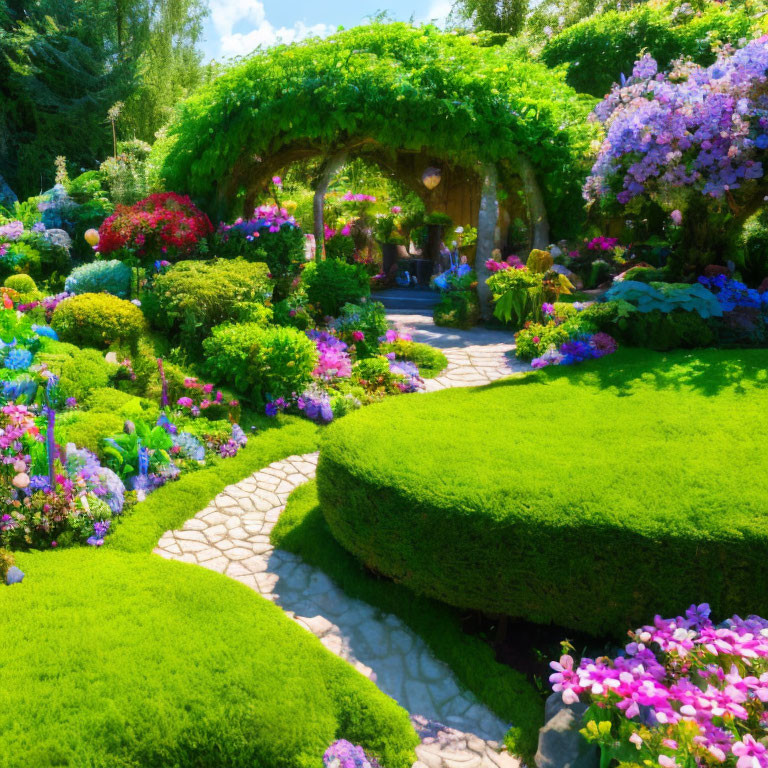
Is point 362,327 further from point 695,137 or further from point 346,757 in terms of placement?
point 346,757

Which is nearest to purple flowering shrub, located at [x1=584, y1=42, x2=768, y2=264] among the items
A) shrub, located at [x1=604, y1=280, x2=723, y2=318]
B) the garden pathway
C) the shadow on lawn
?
shrub, located at [x1=604, y1=280, x2=723, y2=318]

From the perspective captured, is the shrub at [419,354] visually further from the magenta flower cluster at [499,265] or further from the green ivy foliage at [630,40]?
the green ivy foliage at [630,40]

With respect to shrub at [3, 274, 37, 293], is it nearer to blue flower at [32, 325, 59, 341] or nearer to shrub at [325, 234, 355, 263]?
blue flower at [32, 325, 59, 341]

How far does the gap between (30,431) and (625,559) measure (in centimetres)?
398

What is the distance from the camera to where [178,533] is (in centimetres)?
482

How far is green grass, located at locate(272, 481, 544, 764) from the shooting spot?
10.8 ft

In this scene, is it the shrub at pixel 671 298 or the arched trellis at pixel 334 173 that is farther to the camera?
the arched trellis at pixel 334 173

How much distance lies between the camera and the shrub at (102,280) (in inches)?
359

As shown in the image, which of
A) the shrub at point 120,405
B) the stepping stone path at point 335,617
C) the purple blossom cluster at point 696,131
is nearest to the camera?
the stepping stone path at point 335,617

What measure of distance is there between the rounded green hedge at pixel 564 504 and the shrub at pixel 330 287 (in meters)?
5.21

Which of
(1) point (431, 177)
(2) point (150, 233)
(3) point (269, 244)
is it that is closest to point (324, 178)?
(3) point (269, 244)

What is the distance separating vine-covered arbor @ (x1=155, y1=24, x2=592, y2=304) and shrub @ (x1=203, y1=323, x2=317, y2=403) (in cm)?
513

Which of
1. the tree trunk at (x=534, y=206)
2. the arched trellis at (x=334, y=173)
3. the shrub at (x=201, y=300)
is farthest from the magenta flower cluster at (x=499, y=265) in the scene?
the shrub at (x=201, y=300)

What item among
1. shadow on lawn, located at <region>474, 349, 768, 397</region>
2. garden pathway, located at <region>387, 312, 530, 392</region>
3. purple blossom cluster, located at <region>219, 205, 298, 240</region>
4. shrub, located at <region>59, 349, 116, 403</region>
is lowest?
garden pathway, located at <region>387, 312, 530, 392</region>
